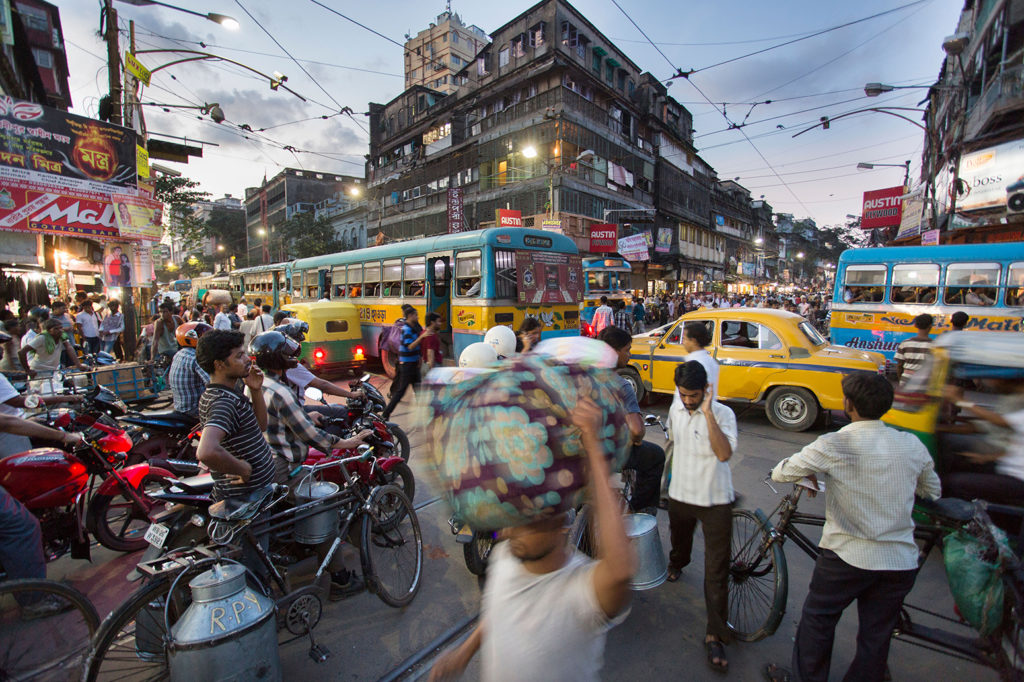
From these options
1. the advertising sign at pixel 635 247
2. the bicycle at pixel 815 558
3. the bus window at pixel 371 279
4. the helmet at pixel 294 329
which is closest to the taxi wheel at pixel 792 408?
the bicycle at pixel 815 558

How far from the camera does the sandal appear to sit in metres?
2.62

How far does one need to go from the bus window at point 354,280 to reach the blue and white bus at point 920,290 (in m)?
12.8

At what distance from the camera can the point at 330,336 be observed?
36.4ft

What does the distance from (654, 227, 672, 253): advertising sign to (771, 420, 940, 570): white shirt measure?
32.7m

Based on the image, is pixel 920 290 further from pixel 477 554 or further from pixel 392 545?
pixel 392 545

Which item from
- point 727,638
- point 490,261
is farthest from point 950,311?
point 727,638

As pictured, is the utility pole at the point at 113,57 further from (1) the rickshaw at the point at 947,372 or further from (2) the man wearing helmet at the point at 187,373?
(1) the rickshaw at the point at 947,372

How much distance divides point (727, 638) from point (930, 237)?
18.1 metres

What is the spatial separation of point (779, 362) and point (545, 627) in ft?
23.0

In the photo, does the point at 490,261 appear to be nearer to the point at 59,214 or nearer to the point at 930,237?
the point at 59,214

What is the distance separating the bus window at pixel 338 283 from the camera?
13883mm

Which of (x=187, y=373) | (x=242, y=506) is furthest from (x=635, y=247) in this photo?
(x=242, y=506)

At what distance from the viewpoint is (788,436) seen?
270 inches

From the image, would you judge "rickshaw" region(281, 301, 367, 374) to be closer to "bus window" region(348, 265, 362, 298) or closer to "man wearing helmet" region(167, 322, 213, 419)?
"bus window" region(348, 265, 362, 298)
